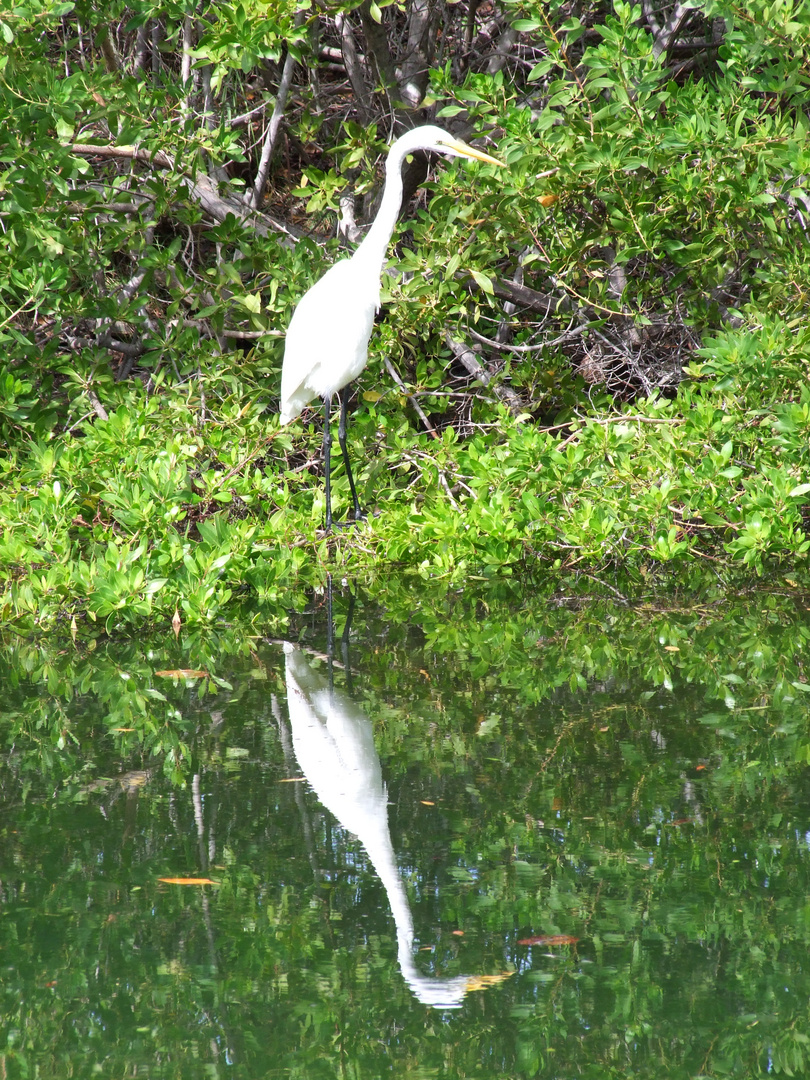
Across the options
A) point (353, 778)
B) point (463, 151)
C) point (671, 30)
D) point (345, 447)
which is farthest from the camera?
point (671, 30)

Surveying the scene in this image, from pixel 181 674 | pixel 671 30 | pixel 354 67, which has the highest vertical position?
pixel 671 30

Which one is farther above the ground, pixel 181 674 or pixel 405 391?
pixel 181 674

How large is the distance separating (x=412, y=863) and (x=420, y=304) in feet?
13.8

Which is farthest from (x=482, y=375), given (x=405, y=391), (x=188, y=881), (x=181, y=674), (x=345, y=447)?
(x=188, y=881)

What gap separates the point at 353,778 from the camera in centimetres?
289

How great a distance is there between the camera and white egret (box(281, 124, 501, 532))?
5.41 metres

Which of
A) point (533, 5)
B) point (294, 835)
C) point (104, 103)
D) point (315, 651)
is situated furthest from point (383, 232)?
point (294, 835)

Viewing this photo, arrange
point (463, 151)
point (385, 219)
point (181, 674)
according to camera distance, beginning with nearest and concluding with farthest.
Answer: point (181, 674) < point (463, 151) < point (385, 219)

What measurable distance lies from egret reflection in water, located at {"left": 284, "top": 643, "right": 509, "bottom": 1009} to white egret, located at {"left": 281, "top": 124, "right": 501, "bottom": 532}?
1.84 m

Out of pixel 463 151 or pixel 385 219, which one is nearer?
pixel 463 151

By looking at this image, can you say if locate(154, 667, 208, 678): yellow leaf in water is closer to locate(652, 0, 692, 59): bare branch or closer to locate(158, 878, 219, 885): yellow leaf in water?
locate(158, 878, 219, 885): yellow leaf in water

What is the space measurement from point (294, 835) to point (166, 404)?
3931mm

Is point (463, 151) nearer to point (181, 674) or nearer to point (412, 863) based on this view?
point (181, 674)

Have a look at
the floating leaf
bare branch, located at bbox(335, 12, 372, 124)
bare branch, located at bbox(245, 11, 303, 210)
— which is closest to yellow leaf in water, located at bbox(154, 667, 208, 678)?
the floating leaf
